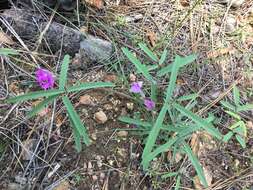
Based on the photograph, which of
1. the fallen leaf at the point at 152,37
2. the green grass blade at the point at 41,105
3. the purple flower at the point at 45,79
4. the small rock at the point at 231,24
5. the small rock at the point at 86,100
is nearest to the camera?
the green grass blade at the point at 41,105

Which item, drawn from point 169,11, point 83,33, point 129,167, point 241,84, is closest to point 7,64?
point 83,33

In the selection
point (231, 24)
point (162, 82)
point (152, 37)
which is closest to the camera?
point (162, 82)

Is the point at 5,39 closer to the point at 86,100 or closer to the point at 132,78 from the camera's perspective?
the point at 86,100

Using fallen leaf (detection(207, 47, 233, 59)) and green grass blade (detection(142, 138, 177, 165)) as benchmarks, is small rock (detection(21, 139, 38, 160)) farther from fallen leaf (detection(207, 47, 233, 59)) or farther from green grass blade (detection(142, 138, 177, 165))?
fallen leaf (detection(207, 47, 233, 59))

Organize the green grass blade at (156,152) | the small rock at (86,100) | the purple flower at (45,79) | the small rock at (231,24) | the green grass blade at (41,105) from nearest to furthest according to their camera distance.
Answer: the green grass blade at (41,105) → the green grass blade at (156,152) → the purple flower at (45,79) → the small rock at (86,100) → the small rock at (231,24)

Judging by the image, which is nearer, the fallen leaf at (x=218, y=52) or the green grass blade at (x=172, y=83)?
the green grass blade at (x=172, y=83)

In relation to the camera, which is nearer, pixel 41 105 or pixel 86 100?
pixel 41 105

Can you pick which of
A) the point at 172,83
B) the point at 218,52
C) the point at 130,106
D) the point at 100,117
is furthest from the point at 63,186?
the point at 218,52

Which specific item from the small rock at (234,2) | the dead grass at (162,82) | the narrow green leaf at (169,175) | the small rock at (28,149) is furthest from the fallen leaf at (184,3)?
the small rock at (28,149)

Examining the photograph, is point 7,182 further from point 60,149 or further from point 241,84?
point 241,84

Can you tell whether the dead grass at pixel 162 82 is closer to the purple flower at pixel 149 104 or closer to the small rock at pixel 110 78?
the small rock at pixel 110 78

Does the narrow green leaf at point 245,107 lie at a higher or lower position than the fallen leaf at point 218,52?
lower

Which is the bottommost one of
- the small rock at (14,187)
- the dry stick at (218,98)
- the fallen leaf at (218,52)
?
the small rock at (14,187)
